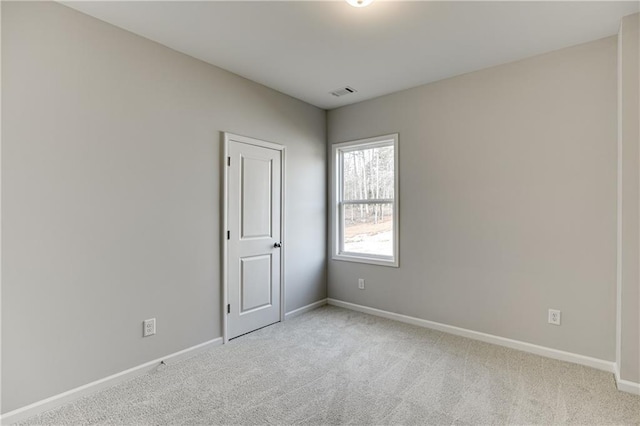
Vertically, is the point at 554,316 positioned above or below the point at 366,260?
below

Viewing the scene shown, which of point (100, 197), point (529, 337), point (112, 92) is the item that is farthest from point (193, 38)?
point (529, 337)

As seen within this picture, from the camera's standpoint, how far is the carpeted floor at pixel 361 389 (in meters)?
2.01

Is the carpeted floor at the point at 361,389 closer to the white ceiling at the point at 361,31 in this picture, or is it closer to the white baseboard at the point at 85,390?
the white baseboard at the point at 85,390

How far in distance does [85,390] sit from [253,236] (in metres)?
1.83

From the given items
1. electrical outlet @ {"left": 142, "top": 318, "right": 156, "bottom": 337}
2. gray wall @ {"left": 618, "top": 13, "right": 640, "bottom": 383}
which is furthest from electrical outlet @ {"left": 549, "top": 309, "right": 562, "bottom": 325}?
electrical outlet @ {"left": 142, "top": 318, "right": 156, "bottom": 337}

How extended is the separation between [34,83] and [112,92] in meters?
0.45

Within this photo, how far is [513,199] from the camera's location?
301 centimetres

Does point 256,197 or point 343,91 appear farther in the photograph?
point 343,91

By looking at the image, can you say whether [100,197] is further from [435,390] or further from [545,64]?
[545,64]

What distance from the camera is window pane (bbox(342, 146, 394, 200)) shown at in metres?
3.96

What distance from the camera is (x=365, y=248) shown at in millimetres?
4176

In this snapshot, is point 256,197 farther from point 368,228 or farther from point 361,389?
point 361,389

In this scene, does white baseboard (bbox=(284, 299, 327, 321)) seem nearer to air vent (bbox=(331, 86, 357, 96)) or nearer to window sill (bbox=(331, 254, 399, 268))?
window sill (bbox=(331, 254, 399, 268))

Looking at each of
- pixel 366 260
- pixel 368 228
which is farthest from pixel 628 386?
pixel 368 228
